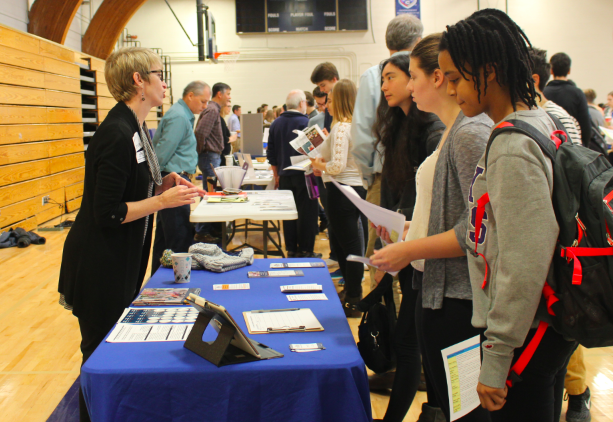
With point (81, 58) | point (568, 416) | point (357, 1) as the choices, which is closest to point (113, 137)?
point (568, 416)

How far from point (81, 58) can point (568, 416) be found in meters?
8.15

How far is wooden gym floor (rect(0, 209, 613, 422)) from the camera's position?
7.52 feet

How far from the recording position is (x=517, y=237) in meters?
0.86

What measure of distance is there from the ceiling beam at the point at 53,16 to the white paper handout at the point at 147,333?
721 cm

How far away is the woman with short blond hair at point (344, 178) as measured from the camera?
3254 millimetres

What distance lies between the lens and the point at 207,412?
4.10ft

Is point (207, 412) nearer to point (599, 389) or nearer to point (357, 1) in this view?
point (599, 389)

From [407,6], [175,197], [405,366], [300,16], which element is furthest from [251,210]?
[407,6]

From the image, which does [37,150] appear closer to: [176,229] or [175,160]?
[175,160]

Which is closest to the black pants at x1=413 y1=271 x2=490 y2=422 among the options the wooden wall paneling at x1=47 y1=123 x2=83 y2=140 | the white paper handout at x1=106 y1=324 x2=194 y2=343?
the white paper handout at x1=106 y1=324 x2=194 y2=343

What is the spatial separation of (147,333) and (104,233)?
19.0 inches

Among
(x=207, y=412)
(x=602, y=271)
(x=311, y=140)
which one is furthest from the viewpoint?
(x=311, y=140)

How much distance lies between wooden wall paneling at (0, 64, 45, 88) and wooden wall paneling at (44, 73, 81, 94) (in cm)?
14

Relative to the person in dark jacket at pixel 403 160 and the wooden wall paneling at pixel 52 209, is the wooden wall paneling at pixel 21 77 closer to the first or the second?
the wooden wall paneling at pixel 52 209
